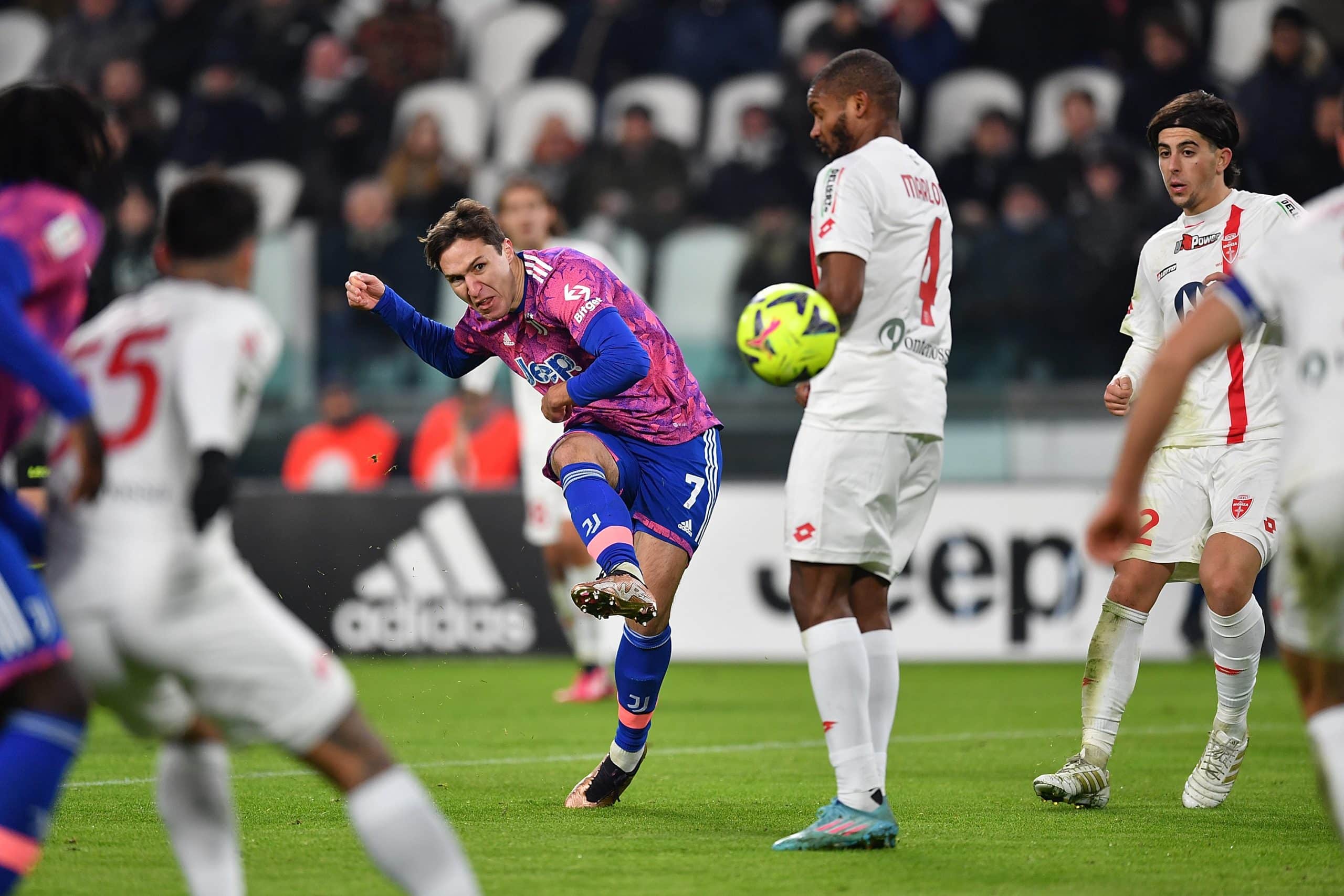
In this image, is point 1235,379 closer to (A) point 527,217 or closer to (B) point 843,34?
(A) point 527,217

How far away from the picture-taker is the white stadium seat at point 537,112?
1586 cm

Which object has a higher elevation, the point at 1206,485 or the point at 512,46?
the point at 512,46

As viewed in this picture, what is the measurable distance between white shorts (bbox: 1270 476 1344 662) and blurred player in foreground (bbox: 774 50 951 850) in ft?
5.09

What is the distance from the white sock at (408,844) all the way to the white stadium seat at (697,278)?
10.5m

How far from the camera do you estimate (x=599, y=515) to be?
5.65m

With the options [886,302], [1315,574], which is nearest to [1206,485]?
[886,302]

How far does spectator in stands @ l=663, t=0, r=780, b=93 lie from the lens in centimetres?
1614

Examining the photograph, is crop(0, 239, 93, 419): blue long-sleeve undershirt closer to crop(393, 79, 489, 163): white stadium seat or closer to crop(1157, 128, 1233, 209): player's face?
crop(1157, 128, 1233, 209): player's face

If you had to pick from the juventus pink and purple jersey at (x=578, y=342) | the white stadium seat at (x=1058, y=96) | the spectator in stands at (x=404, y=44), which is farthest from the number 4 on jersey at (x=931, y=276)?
the spectator in stands at (x=404, y=44)

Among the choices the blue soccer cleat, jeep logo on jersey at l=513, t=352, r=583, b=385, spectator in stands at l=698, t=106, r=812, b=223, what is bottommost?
the blue soccer cleat

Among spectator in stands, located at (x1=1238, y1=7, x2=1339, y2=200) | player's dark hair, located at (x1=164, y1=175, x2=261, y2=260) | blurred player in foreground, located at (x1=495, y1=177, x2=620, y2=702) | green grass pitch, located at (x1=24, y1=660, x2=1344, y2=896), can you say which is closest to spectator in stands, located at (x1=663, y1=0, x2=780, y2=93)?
spectator in stands, located at (x1=1238, y1=7, x2=1339, y2=200)

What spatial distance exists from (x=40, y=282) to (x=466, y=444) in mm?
9685

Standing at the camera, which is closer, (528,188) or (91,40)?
(528,188)

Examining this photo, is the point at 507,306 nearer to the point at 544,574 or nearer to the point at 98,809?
the point at 98,809
